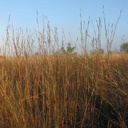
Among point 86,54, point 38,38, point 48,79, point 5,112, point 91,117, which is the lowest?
point 91,117

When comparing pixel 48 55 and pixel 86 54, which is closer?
pixel 48 55

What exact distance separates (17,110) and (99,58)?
1.31 metres

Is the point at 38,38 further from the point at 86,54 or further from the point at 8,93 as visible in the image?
the point at 8,93

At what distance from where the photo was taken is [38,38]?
253cm

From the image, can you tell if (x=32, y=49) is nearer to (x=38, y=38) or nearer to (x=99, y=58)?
(x=38, y=38)

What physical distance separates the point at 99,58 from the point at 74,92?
739 mm

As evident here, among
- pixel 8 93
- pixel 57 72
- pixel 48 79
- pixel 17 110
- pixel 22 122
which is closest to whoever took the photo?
pixel 22 122

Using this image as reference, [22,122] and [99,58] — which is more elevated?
[99,58]

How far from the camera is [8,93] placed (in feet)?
6.39

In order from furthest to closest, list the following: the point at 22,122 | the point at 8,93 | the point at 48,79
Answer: the point at 48,79 → the point at 8,93 → the point at 22,122

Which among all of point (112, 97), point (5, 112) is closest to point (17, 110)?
point (5, 112)

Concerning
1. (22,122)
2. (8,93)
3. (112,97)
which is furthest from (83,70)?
(22,122)

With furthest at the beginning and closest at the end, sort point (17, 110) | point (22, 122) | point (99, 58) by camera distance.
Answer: point (99, 58), point (17, 110), point (22, 122)

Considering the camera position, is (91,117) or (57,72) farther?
(57,72)
